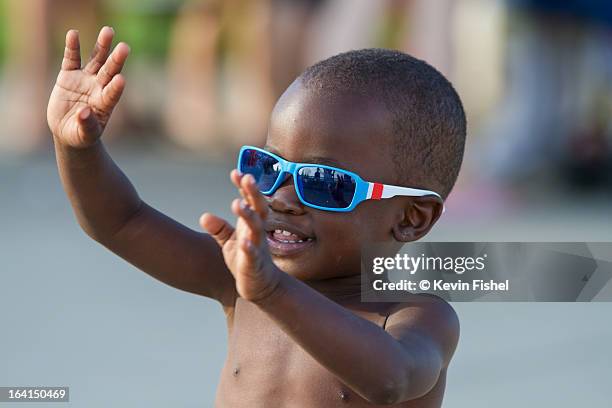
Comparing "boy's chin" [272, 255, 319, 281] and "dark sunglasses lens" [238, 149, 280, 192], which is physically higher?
"dark sunglasses lens" [238, 149, 280, 192]

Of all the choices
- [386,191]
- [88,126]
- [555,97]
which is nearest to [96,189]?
[88,126]

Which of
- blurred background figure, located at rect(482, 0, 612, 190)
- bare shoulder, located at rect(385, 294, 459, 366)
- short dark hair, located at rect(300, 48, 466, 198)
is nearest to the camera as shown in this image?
bare shoulder, located at rect(385, 294, 459, 366)

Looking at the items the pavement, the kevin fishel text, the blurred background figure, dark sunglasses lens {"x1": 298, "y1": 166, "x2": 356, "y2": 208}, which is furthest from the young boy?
the blurred background figure

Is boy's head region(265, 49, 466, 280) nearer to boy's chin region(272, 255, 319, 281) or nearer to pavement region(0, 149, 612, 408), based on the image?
boy's chin region(272, 255, 319, 281)

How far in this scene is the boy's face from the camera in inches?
99.0

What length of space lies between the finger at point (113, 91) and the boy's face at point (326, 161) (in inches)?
12.5

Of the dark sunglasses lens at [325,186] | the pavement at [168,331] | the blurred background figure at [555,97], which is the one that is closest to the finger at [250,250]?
the dark sunglasses lens at [325,186]

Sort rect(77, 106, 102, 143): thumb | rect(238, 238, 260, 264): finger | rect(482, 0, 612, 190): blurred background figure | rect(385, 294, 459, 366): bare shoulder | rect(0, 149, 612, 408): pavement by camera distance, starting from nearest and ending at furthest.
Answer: rect(238, 238, 260, 264): finger < rect(385, 294, 459, 366): bare shoulder < rect(77, 106, 102, 143): thumb < rect(0, 149, 612, 408): pavement < rect(482, 0, 612, 190): blurred background figure

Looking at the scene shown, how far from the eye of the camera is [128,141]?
8789 mm

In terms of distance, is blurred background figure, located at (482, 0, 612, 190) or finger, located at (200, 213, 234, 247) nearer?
finger, located at (200, 213, 234, 247)

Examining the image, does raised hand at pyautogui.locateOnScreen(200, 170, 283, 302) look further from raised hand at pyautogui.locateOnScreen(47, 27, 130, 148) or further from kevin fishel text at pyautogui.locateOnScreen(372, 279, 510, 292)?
kevin fishel text at pyautogui.locateOnScreen(372, 279, 510, 292)

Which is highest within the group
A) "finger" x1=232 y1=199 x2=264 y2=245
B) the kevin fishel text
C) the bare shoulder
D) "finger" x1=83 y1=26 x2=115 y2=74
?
"finger" x1=83 y1=26 x2=115 y2=74

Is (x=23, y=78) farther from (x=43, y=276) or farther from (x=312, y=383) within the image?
(x=312, y=383)

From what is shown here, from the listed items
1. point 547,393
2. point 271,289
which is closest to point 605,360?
point 547,393
